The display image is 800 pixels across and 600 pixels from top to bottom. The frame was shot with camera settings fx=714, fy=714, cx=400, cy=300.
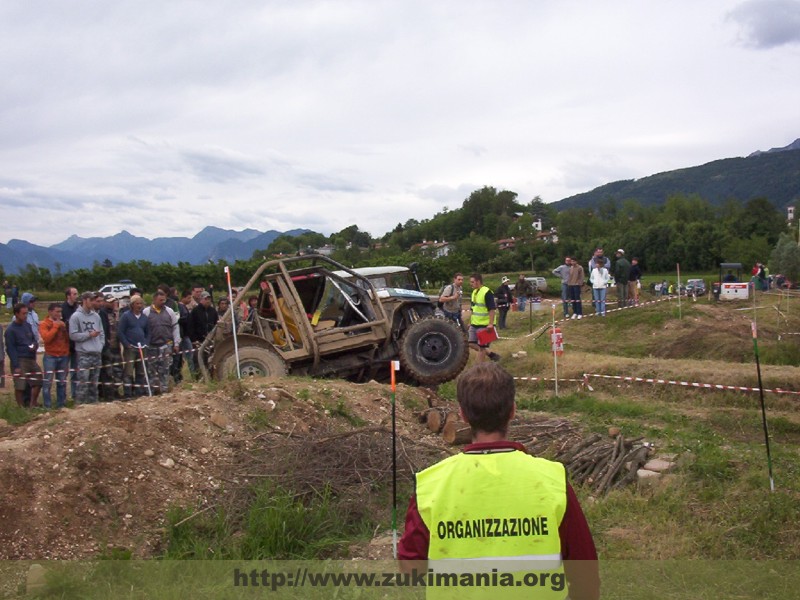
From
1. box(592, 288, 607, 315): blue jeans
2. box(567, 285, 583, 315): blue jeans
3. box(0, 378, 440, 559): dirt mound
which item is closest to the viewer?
box(0, 378, 440, 559): dirt mound

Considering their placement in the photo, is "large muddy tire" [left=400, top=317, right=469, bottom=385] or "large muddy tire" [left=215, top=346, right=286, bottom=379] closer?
"large muddy tire" [left=215, top=346, right=286, bottom=379]

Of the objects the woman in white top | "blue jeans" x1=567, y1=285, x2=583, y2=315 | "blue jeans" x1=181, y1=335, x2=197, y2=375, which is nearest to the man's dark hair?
"blue jeans" x1=181, y1=335, x2=197, y2=375

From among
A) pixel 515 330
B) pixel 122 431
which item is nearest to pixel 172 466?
pixel 122 431

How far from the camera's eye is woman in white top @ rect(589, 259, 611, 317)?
1766 centimetres

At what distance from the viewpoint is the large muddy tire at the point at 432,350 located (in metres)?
11.0

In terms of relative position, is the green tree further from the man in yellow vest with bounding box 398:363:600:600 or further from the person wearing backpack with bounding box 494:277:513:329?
the man in yellow vest with bounding box 398:363:600:600

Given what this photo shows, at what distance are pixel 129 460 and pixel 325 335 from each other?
15.1 ft

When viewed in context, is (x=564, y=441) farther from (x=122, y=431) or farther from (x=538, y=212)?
(x=538, y=212)

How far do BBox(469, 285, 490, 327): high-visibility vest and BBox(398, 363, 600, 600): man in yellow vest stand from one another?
30.8 feet

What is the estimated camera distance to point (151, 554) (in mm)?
5445

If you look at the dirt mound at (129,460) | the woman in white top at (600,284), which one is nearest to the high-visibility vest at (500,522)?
the dirt mound at (129,460)

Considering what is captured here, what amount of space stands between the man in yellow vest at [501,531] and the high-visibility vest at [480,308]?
939 cm

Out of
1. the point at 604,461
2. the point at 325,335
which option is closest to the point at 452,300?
the point at 325,335

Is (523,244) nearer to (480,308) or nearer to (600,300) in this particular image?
(600,300)
